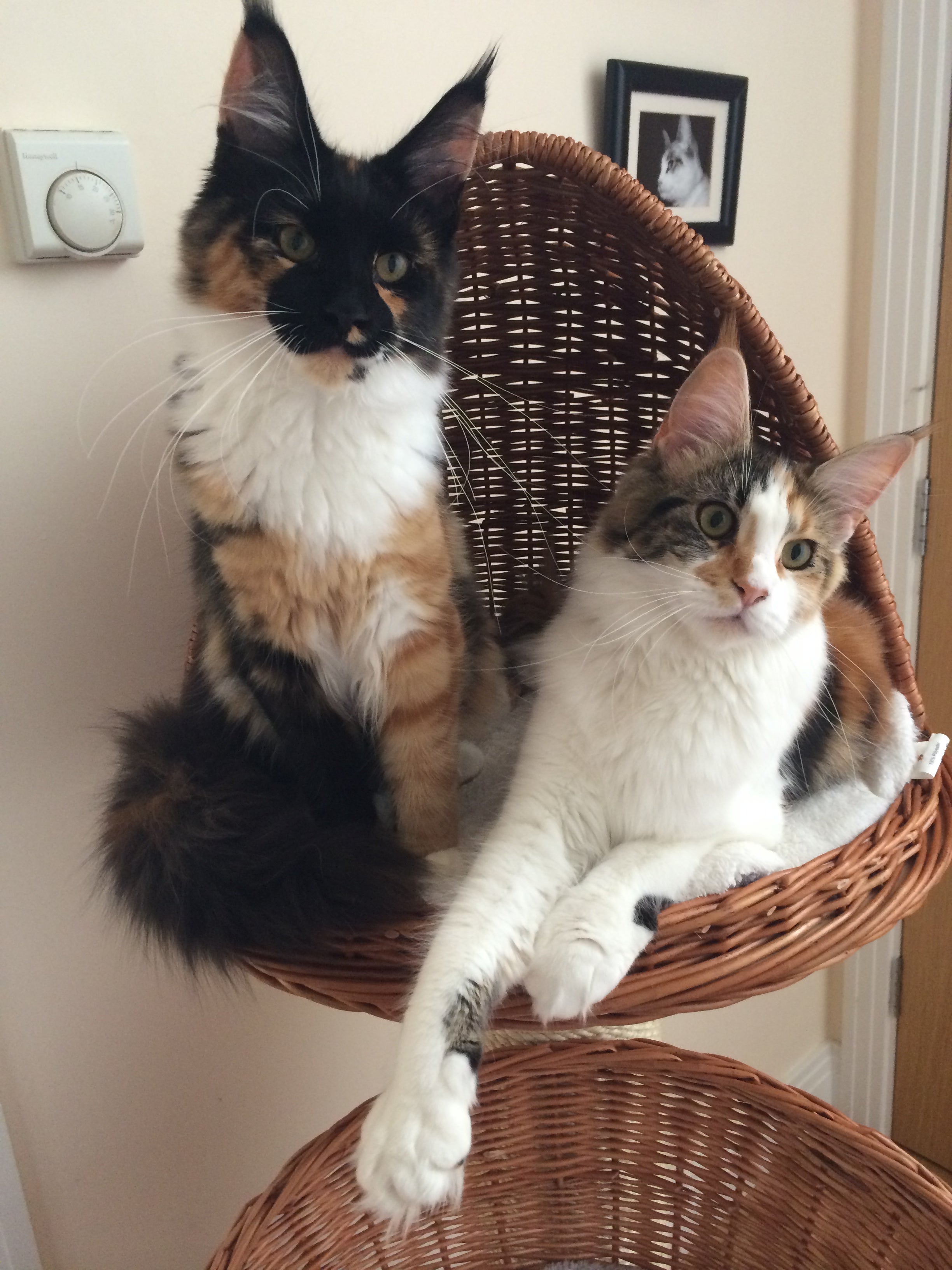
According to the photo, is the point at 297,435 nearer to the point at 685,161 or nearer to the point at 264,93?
the point at 264,93

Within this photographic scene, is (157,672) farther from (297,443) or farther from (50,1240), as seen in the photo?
(50,1240)

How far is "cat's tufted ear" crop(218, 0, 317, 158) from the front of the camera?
2.41 feet

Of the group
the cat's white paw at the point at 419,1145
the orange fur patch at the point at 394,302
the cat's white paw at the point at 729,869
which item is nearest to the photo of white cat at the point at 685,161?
the orange fur patch at the point at 394,302

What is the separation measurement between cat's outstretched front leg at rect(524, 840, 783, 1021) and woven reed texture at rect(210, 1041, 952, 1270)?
0.35 meters

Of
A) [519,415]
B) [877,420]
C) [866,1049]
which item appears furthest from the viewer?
[866,1049]

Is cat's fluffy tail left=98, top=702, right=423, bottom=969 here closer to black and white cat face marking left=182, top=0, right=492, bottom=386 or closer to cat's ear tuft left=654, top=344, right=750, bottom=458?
black and white cat face marking left=182, top=0, right=492, bottom=386

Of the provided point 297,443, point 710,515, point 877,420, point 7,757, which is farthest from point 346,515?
point 877,420

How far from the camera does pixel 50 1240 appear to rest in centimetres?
112

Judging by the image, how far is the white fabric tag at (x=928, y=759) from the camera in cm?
100

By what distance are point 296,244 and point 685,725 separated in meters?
0.56

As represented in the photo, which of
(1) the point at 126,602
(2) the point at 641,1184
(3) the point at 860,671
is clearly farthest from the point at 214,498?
(2) the point at 641,1184

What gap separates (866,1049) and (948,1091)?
204 millimetres

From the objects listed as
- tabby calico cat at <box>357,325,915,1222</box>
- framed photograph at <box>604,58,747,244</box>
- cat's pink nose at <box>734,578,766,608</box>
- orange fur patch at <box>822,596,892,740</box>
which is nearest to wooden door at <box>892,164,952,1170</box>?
framed photograph at <box>604,58,747,244</box>

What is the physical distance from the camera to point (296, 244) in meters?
0.79
